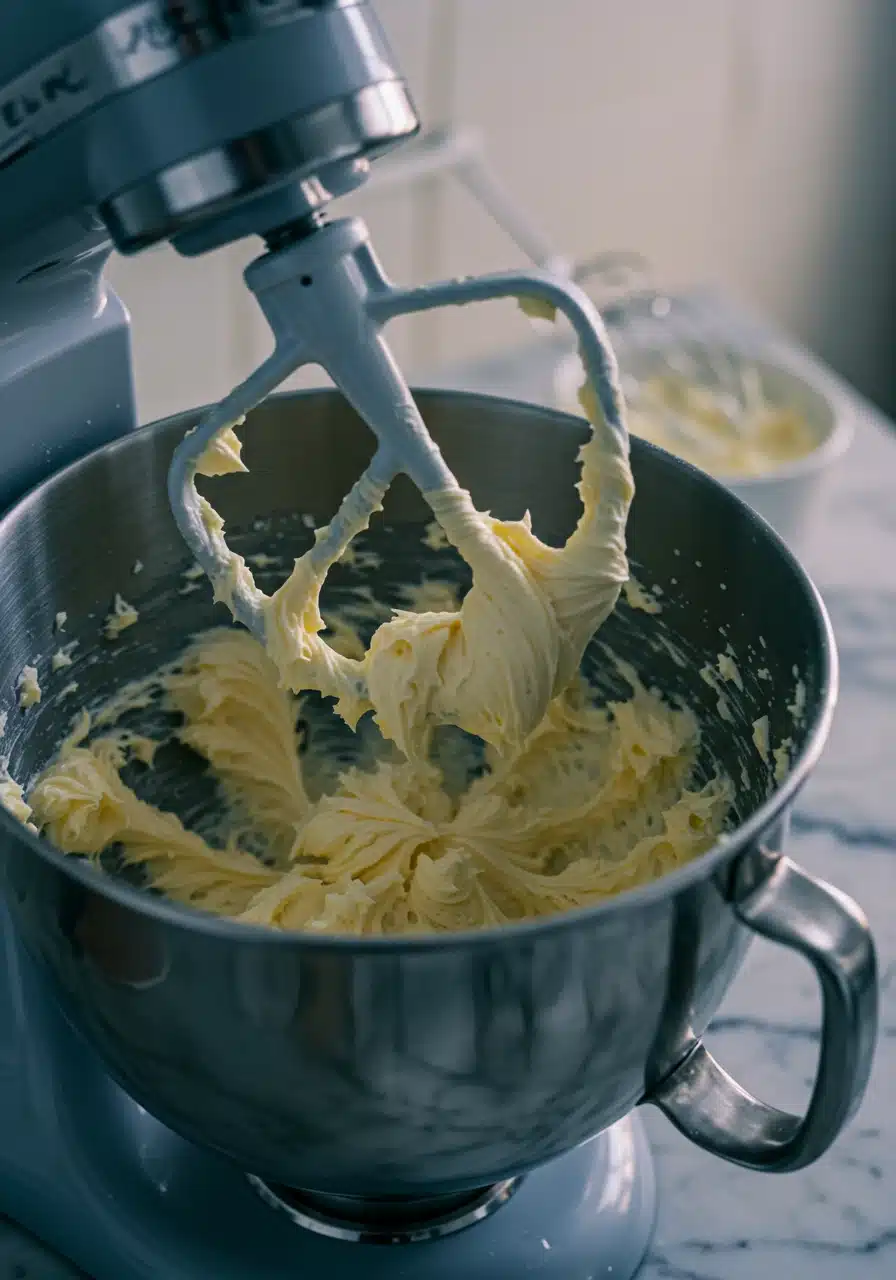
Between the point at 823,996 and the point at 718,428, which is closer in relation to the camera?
the point at 823,996

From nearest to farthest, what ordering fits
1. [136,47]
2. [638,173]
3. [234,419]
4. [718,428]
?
[136,47] < [234,419] < [718,428] < [638,173]

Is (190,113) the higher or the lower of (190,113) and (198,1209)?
the higher

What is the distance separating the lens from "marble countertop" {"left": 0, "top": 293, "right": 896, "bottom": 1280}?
0.67m

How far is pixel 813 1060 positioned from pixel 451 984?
1.23 feet

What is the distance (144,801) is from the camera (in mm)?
741

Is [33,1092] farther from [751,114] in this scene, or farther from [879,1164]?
[751,114]

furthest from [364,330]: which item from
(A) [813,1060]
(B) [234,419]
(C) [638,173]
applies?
(C) [638,173]

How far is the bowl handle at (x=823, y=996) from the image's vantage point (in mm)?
481

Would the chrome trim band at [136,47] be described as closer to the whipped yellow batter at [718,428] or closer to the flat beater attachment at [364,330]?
the flat beater attachment at [364,330]

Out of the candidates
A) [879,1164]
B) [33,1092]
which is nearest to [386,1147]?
[33,1092]

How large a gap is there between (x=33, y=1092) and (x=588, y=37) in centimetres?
115

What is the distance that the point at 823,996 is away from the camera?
501 mm

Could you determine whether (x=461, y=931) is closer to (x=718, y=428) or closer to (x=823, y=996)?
(x=823, y=996)

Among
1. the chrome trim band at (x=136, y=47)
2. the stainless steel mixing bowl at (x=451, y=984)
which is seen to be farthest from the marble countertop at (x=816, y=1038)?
the chrome trim band at (x=136, y=47)
